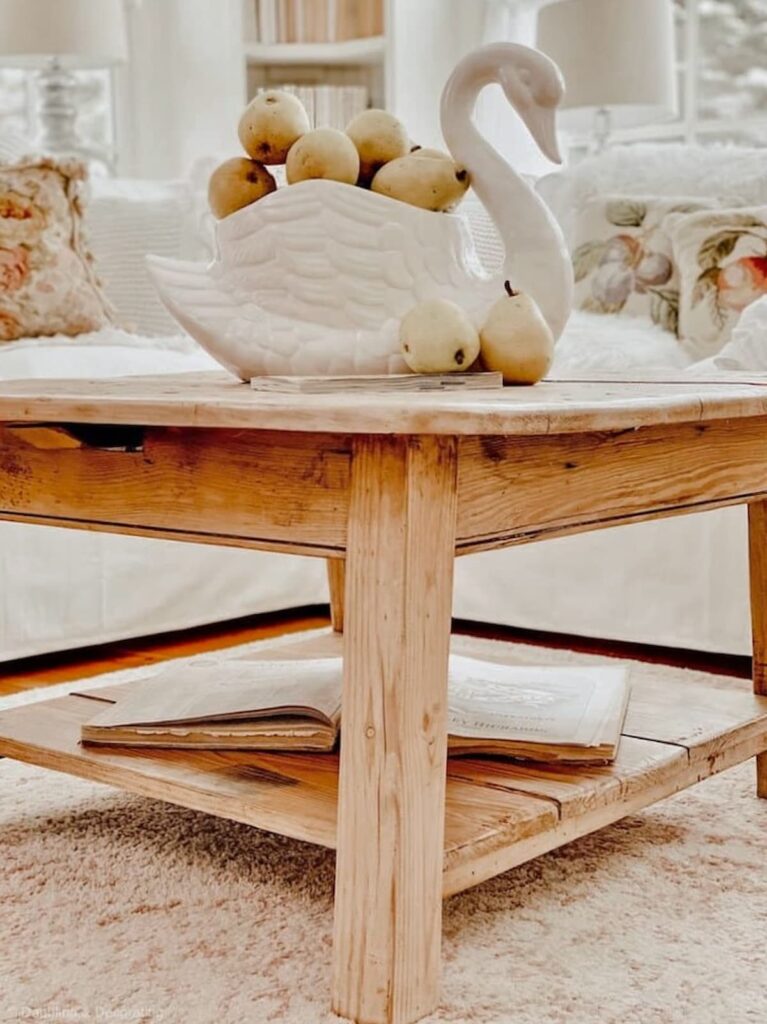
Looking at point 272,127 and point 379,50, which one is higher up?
point 379,50

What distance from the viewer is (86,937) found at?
112 cm

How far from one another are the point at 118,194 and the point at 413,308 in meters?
1.68

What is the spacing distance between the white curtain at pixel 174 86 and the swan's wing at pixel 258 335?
8.82ft

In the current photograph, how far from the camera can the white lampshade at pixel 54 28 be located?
3348 millimetres

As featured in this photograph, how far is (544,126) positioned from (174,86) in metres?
2.75

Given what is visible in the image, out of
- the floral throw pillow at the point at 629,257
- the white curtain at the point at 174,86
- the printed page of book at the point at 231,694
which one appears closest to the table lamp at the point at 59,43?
the white curtain at the point at 174,86

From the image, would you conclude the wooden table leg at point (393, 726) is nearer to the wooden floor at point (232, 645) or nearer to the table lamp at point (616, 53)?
the wooden floor at point (232, 645)

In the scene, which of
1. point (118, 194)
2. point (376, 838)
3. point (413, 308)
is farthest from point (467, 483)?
point (118, 194)

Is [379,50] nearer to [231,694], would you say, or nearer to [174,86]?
[174,86]

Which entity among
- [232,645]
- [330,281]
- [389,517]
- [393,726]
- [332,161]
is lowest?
[232,645]

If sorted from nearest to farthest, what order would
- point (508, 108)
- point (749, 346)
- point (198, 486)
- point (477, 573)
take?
point (198, 486) < point (749, 346) < point (477, 573) < point (508, 108)

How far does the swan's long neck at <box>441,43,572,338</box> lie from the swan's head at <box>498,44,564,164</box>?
58 mm

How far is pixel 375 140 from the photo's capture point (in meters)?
1.35

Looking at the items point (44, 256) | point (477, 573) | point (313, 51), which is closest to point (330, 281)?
point (477, 573)
